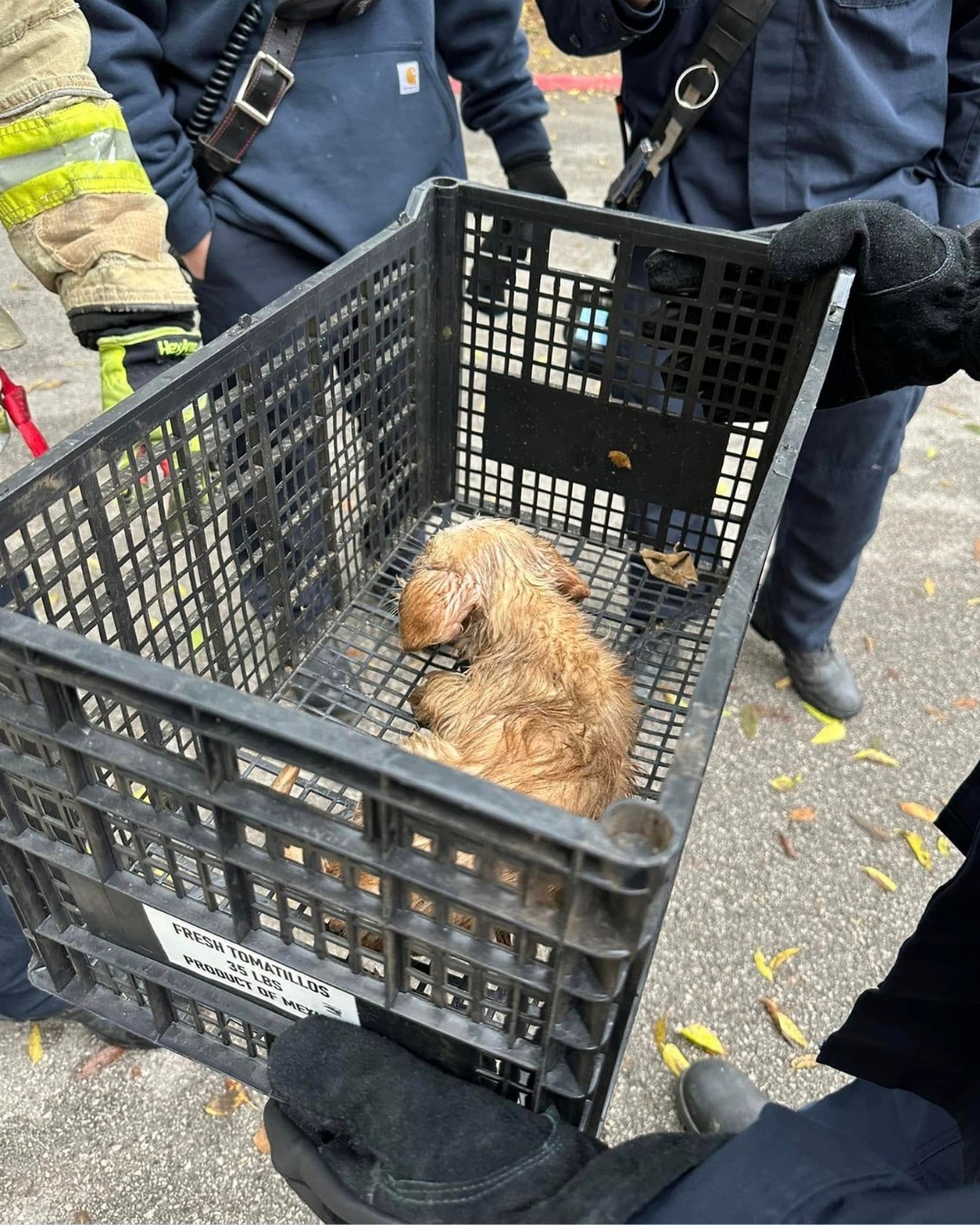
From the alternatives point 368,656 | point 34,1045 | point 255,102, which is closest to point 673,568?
Result: point 368,656

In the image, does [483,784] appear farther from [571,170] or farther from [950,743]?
[571,170]

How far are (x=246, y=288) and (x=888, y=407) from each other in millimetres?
2069

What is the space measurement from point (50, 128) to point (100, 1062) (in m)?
2.30

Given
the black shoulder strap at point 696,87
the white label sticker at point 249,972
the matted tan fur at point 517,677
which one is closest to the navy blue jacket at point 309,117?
the black shoulder strap at point 696,87

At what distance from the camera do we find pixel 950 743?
3326mm

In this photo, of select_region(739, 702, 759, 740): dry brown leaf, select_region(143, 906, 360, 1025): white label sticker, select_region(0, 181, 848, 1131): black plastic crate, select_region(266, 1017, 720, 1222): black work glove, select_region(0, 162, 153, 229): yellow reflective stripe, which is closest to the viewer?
select_region(0, 181, 848, 1131): black plastic crate

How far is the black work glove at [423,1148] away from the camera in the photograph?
1.07 m

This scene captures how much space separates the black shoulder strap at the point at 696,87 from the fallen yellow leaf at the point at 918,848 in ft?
7.52

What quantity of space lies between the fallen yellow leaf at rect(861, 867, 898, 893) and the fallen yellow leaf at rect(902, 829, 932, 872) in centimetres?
15

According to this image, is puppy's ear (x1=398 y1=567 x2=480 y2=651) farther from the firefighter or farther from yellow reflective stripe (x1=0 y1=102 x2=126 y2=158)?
yellow reflective stripe (x1=0 y1=102 x2=126 y2=158)

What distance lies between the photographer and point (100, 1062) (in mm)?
2363

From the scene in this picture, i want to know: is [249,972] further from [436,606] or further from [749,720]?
[749,720]

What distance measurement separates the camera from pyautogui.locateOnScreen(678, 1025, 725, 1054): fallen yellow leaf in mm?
2459

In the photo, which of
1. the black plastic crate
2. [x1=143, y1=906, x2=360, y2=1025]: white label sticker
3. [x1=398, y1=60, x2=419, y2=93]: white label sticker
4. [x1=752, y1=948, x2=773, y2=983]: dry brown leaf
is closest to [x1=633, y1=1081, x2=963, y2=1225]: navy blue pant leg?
the black plastic crate
